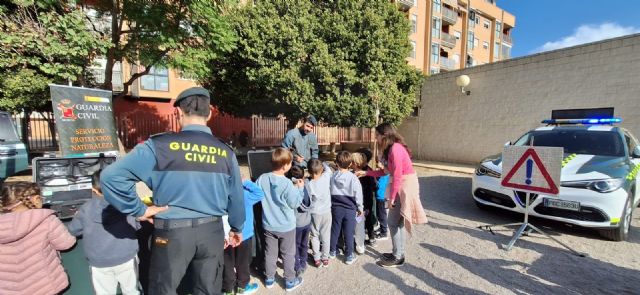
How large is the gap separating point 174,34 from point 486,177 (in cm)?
834

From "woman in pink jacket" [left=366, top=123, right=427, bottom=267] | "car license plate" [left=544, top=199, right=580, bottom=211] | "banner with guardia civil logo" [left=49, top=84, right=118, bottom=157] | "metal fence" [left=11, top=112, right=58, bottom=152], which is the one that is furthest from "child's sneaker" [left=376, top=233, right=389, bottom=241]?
"metal fence" [left=11, top=112, right=58, bottom=152]

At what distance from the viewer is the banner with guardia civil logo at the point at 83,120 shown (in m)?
4.72

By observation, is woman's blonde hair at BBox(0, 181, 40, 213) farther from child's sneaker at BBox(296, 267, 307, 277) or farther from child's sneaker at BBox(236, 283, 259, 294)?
child's sneaker at BBox(296, 267, 307, 277)

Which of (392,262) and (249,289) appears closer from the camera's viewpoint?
(249,289)

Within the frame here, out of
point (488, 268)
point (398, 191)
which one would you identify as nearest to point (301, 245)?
point (398, 191)

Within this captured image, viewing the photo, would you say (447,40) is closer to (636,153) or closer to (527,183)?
(636,153)

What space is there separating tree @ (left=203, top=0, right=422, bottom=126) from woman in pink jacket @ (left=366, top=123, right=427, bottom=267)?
22.2 feet

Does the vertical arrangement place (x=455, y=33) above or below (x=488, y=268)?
above

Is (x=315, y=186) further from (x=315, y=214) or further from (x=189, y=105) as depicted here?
(x=189, y=105)

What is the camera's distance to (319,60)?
9.78 meters

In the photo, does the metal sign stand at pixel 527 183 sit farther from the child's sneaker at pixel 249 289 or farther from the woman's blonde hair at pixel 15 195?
the woman's blonde hair at pixel 15 195

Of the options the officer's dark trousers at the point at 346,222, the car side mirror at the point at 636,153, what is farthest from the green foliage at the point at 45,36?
the car side mirror at the point at 636,153

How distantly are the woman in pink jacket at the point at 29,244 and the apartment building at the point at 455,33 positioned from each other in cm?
2876

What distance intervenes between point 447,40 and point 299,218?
3513 cm
